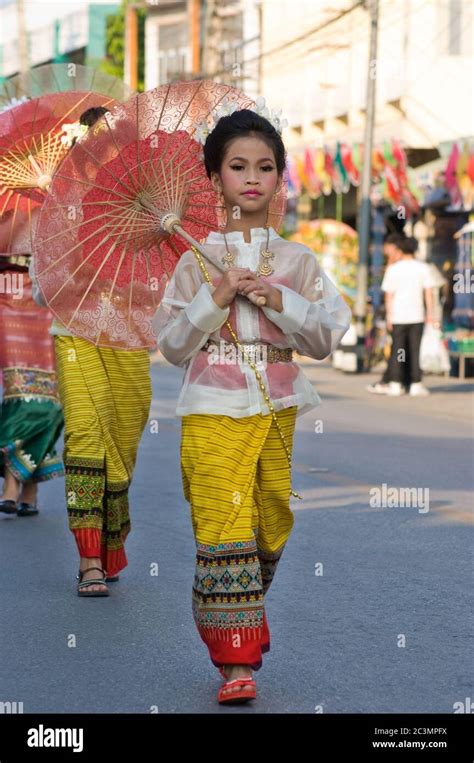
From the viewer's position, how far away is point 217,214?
5.76 metres

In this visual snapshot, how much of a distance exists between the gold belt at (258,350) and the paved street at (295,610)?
1.05 metres

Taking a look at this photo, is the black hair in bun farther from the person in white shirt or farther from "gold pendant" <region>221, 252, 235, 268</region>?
the person in white shirt

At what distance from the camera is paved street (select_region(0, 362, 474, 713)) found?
5.12 m

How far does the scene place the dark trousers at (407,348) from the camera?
18.1 m

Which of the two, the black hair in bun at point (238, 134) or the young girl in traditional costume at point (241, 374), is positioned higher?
the black hair in bun at point (238, 134)

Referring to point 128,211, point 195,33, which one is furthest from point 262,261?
point 195,33

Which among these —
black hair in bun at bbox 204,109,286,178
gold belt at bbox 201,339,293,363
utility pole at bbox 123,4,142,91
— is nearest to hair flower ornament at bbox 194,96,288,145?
black hair in bun at bbox 204,109,286,178

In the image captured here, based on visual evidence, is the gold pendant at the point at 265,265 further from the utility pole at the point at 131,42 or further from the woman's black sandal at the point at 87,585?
the utility pole at the point at 131,42

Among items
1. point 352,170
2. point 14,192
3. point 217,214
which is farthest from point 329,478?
point 352,170

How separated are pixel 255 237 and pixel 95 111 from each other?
77.5 inches

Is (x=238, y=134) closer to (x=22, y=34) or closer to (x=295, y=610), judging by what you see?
(x=295, y=610)

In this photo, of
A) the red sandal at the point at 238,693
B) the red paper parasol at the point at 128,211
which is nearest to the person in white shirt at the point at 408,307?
the red paper parasol at the point at 128,211

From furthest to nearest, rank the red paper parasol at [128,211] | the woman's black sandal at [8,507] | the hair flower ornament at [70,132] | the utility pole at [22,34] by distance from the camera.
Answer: the utility pole at [22,34]
the woman's black sandal at [8,507]
the hair flower ornament at [70,132]
the red paper parasol at [128,211]

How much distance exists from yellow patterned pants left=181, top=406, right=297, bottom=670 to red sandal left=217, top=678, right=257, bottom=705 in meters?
0.06
